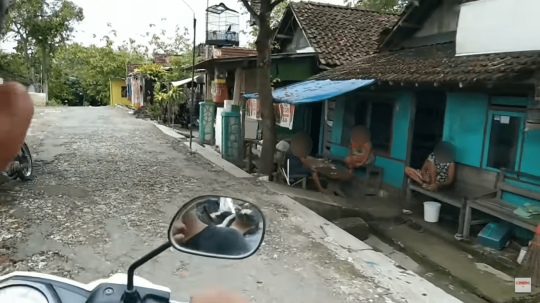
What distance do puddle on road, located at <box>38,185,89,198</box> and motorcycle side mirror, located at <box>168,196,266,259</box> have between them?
6115 millimetres

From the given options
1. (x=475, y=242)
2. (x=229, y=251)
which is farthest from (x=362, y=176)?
(x=229, y=251)

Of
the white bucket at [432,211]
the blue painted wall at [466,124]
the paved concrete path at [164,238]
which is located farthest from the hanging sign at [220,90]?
the white bucket at [432,211]

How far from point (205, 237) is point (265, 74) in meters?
8.17

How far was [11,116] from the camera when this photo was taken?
3.74 ft

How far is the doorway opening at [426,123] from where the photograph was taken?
9.09 m

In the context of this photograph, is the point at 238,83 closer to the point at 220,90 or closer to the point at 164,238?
the point at 220,90

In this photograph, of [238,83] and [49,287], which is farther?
[238,83]

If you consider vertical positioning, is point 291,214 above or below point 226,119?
below

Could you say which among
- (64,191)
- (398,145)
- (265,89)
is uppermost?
(265,89)

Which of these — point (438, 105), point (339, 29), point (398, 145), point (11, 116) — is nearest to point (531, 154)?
point (438, 105)

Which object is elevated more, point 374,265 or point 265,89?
point 265,89

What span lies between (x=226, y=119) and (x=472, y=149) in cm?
626

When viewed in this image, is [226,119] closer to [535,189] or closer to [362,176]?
[362,176]

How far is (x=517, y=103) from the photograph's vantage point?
266 inches
